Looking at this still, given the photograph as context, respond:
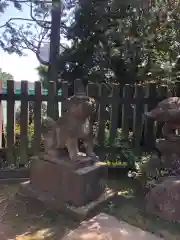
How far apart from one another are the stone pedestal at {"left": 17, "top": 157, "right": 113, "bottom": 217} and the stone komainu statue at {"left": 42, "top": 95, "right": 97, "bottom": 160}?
12cm

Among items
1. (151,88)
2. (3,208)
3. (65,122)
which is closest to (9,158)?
(3,208)

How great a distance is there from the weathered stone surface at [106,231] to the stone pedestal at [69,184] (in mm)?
202

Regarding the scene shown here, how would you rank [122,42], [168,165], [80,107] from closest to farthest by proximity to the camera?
1. [80,107]
2. [168,165]
3. [122,42]

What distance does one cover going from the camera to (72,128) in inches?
105

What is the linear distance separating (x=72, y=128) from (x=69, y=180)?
544 mm

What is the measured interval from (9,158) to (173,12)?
3292 mm

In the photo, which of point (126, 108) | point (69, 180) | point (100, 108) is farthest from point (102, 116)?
point (69, 180)

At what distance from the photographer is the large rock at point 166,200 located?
2.54 m

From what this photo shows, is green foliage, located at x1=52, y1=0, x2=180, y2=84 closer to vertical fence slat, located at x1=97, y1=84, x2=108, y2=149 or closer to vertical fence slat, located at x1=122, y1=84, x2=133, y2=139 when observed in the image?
vertical fence slat, located at x1=122, y1=84, x2=133, y2=139

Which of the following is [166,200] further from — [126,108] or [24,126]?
[24,126]

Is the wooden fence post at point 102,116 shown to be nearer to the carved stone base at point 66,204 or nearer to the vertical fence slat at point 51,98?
the vertical fence slat at point 51,98

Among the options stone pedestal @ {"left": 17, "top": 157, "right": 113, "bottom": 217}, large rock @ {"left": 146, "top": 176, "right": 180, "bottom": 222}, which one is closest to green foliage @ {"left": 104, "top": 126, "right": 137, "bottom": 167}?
stone pedestal @ {"left": 17, "top": 157, "right": 113, "bottom": 217}

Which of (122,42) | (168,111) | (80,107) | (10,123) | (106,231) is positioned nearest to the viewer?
(106,231)

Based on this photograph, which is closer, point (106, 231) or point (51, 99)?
point (106, 231)
